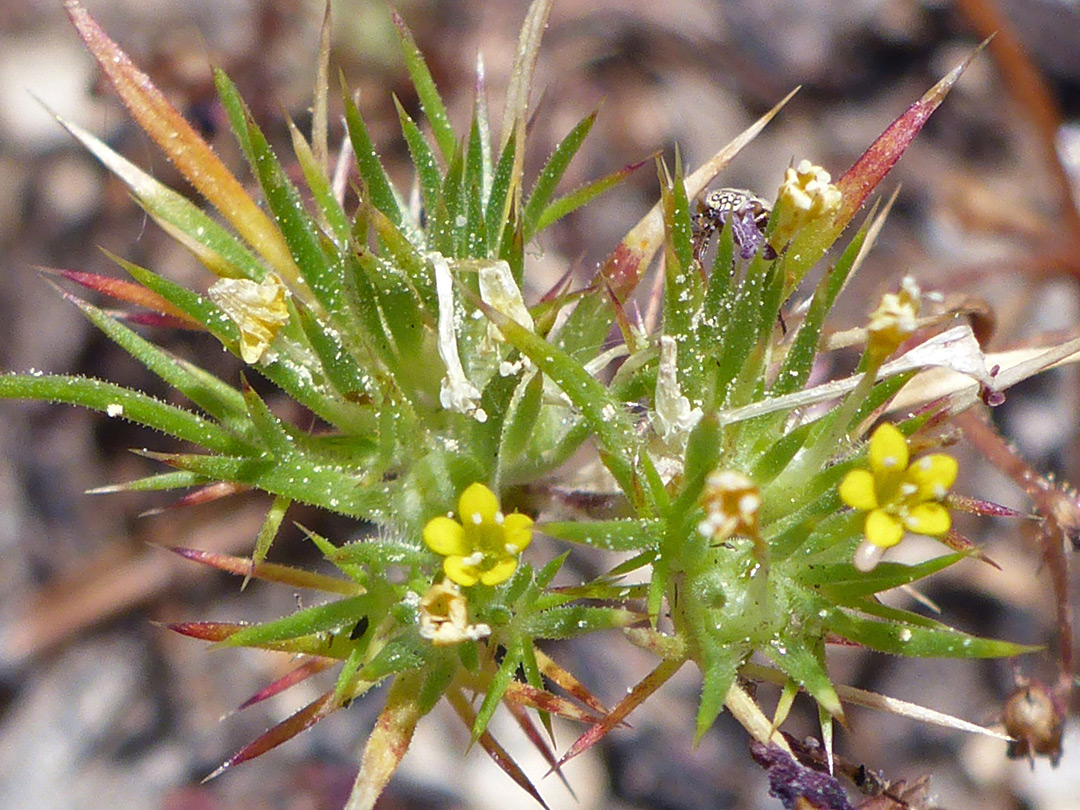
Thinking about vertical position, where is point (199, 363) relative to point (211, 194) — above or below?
below

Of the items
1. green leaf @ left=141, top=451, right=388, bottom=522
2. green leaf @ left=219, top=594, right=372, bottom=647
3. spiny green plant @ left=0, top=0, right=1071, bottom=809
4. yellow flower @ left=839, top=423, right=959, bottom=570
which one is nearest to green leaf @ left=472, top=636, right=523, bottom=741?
spiny green plant @ left=0, top=0, right=1071, bottom=809

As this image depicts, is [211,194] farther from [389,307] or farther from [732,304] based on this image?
[732,304]

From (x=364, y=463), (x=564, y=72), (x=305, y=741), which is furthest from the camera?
(x=564, y=72)

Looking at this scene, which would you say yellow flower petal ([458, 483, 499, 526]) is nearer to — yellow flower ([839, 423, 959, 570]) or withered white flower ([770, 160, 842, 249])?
yellow flower ([839, 423, 959, 570])

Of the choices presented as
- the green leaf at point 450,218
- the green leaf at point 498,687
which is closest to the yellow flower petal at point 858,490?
the green leaf at point 498,687

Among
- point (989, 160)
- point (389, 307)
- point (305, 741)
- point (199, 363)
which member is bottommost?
point (305, 741)

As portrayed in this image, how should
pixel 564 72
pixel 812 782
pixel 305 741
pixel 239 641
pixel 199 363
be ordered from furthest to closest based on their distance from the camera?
1. pixel 564 72
2. pixel 305 741
3. pixel 199 363
4. pixel 812 782
5. pixel 239 641

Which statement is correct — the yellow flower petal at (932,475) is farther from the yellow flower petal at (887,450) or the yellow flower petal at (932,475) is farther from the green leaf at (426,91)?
the green leaf at (426,91)

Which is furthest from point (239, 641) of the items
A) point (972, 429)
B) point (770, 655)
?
point (972, 429)
